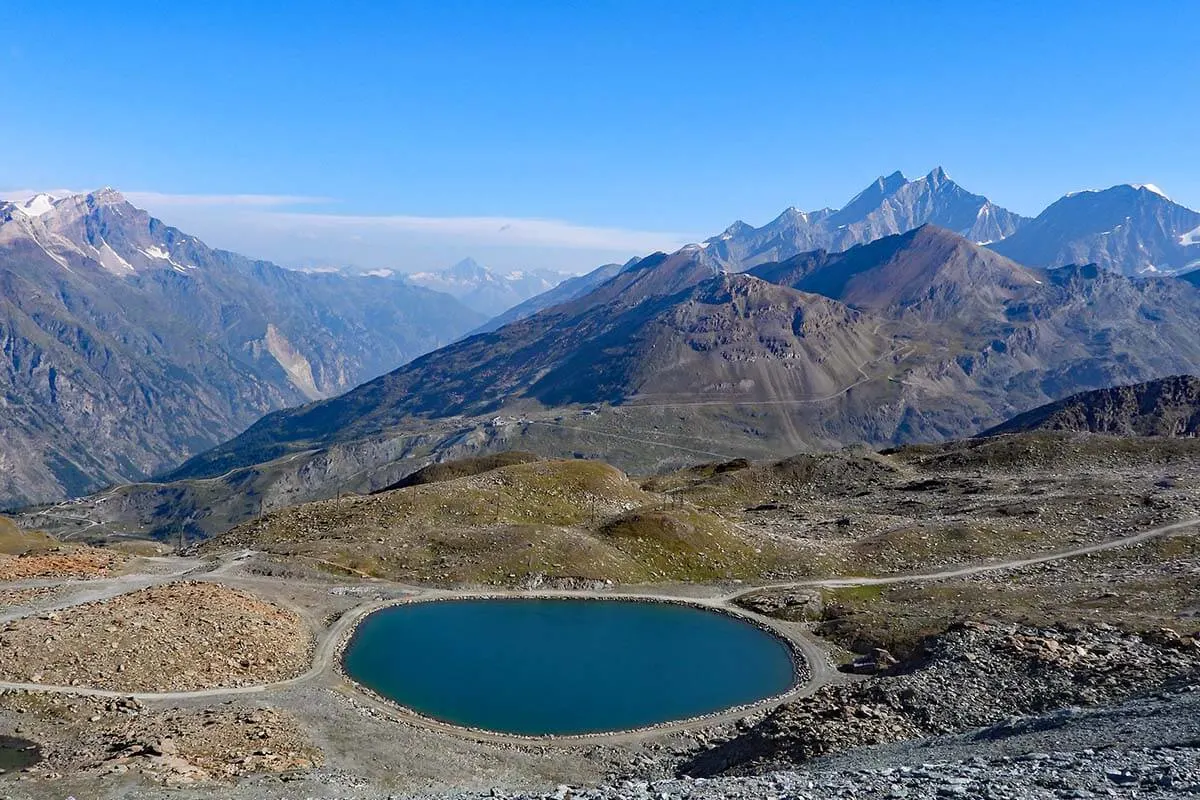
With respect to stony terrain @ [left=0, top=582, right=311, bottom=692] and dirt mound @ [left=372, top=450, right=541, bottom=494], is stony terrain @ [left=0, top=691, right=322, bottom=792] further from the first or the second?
dirt mound @ [left=372, top=450, right=541, bottom=494]

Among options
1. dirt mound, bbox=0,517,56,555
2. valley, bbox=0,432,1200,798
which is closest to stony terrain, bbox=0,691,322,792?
valley, bbox=0,432,1200,798

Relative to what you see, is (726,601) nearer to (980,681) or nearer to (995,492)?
(980,681)

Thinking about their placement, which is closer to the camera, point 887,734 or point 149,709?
point 887,734

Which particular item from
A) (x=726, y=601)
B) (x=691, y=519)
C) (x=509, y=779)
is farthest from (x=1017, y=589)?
(x=509, y=779)

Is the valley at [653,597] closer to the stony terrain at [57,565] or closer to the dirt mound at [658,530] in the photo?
the dirt mound at [658,530]

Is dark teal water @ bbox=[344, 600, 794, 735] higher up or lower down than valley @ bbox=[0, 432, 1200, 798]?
lower down
